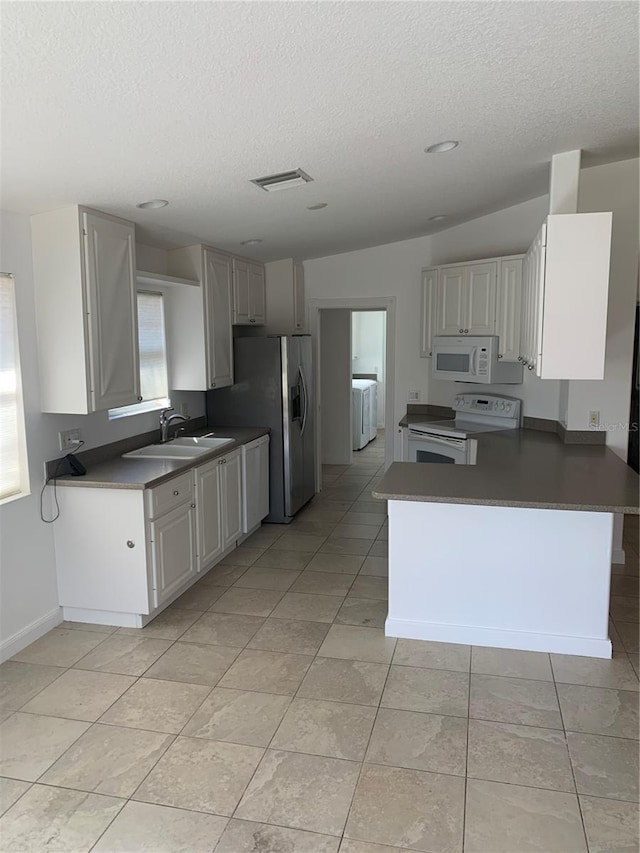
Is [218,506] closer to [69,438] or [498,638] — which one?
[69,438]

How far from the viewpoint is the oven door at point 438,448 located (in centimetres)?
473

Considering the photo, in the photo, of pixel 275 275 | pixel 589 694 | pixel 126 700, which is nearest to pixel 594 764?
pixel 589 694

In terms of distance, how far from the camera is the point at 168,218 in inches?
142

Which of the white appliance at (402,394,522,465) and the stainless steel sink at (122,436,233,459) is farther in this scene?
the white appliance at (402,394,522,465)

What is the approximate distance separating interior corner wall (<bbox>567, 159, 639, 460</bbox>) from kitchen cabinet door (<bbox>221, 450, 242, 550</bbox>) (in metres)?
2.42

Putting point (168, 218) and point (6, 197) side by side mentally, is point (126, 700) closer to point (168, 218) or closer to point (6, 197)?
point (6, 197)

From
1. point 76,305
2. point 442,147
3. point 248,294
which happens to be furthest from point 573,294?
point 248,294

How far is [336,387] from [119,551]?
4.63m

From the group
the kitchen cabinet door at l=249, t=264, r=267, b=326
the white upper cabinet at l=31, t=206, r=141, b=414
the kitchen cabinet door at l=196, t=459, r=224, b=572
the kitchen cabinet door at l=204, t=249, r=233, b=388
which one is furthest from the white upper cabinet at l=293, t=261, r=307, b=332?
the white upper cabinet at l=31, t=206, r=141, b=414

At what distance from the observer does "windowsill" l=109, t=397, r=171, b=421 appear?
13.2 feet

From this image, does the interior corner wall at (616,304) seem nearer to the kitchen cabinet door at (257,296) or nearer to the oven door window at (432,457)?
the oven door window at (432,457)

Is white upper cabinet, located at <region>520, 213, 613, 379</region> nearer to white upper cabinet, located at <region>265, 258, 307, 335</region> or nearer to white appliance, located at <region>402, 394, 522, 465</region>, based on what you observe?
white appliance, located at <region>402, 394, 522, 465</region>

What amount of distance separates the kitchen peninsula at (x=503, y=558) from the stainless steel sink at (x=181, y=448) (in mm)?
1591

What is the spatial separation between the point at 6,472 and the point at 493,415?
11.7ft
